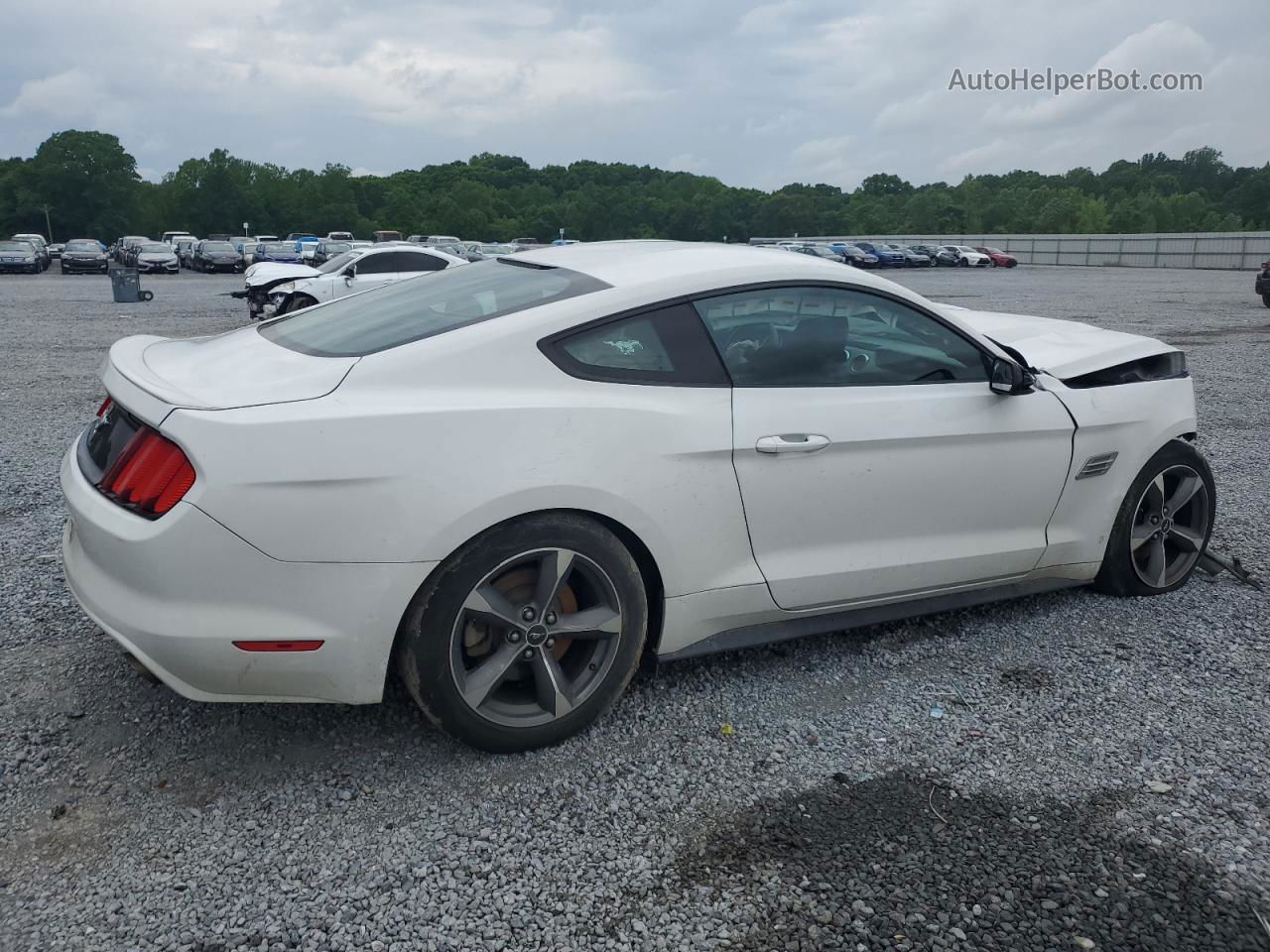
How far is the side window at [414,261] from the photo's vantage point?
19.0m

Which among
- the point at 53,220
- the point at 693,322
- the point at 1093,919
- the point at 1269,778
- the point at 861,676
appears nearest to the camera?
the point at 1093,919

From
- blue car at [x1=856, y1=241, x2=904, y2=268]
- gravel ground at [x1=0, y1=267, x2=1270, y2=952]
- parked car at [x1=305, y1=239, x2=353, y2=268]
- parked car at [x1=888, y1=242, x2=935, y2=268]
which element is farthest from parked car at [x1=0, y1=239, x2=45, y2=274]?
parked car at [x1=888, y1=242, x2=935, y2=268]

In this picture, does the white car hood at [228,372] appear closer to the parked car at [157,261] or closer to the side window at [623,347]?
the side window at [623,347]

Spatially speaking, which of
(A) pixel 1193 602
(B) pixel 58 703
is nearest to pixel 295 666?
(B) pixel 58 703

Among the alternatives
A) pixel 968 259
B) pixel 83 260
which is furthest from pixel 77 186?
pixel 968 259

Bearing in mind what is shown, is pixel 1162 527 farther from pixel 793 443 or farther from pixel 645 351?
pixel 645 351

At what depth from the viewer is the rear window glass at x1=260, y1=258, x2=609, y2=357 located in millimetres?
3266

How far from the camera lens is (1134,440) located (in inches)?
168

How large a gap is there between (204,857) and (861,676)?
2231 mm

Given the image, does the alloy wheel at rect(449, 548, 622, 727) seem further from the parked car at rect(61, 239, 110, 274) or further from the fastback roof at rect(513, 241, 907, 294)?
the parked car at rect(61, 239, 110, 274)

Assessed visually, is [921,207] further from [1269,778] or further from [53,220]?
[1269,778]

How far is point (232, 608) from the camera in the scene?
108 inches

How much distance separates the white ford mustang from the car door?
0.01 m

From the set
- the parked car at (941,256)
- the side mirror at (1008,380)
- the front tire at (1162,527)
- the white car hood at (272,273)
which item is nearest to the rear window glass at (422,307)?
the side mirror at (1008,380)
